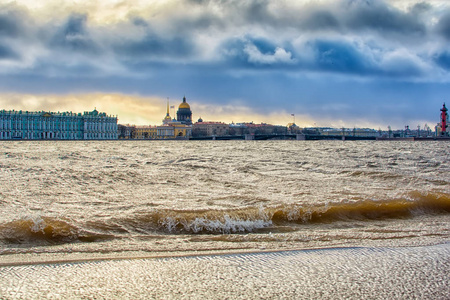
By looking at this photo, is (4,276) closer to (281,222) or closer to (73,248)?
(73,248)

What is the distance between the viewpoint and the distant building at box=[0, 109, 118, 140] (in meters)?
112

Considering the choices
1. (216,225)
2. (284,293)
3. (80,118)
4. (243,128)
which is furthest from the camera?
(243,128)

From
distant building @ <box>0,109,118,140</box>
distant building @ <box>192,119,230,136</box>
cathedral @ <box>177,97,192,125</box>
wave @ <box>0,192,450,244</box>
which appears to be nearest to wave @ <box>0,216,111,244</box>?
wave @ <box>0,192,450,244</box>

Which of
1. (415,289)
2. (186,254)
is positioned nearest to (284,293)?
(415,289)

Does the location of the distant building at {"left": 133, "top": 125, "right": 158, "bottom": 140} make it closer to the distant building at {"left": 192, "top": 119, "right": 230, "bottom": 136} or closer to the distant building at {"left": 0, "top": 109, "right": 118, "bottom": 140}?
the distant building at {"left": 0, "top": 109, "right": 118, "bottom": 140}

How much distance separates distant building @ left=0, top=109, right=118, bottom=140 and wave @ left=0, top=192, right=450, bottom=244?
115 metres

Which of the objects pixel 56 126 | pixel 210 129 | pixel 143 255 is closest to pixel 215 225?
pixel 143 255

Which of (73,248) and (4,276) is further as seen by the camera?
(73,248)

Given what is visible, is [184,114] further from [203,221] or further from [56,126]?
[203,221]

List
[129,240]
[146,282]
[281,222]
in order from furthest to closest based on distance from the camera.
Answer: [281,222] < [129,240] < [146,282]

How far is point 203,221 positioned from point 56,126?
118m

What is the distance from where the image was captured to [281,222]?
5.44 metres

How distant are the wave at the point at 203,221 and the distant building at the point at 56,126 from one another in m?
115

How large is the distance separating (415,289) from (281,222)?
2761 mm
